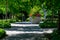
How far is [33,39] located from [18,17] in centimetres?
2274

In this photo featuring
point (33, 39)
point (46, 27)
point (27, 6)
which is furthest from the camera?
point (46, 27)

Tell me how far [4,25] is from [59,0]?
10961 millimetres

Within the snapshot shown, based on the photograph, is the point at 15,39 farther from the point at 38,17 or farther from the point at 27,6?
the point at 38,17

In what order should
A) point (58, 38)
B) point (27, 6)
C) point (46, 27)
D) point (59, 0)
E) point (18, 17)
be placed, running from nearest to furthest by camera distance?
point (59, 0)
point (58, 38)
point (27, 6)
point (46, 27)
point (18, 17)

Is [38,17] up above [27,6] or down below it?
below

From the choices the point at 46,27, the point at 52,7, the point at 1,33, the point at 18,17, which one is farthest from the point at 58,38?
the point at 18,17

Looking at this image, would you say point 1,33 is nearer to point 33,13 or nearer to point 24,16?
point 33,13

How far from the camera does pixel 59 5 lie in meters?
9.36

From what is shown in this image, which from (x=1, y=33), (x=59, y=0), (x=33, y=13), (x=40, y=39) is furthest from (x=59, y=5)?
(x=33, y=13)

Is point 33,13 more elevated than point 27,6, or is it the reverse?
point 27,6

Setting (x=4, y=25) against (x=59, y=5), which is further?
(x=4, y=25)

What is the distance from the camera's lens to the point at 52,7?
10703 millimetres

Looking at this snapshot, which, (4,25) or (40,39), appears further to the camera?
(4,25)

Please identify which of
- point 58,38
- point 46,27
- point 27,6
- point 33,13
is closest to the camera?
point 58,38
